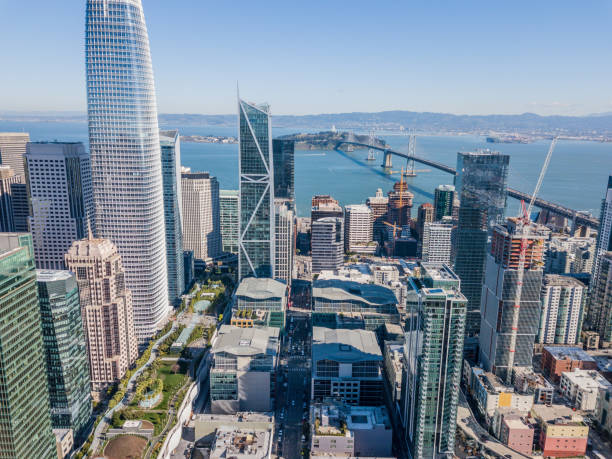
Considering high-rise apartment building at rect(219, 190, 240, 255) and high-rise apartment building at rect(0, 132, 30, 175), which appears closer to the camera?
high-rise apartment building at rect(219, 190, 240, 255)

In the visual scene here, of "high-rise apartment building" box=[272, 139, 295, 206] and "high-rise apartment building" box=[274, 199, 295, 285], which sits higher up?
"high-rise apartment building" box=[272, 139, 295, 206]

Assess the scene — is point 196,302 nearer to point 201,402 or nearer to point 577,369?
point 201,402

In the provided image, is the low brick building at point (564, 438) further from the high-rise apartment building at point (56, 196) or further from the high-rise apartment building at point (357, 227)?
the high-rise apartment building at point (357, 227)

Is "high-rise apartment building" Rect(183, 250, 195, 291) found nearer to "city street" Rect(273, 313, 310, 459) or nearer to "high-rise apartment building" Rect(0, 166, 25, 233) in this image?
"city street" Rect(273, 313, 310, 459)

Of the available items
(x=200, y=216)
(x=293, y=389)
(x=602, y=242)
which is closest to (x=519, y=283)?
(x=293, y=389)

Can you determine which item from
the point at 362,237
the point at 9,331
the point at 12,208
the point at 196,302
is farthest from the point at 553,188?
the point at 9,331

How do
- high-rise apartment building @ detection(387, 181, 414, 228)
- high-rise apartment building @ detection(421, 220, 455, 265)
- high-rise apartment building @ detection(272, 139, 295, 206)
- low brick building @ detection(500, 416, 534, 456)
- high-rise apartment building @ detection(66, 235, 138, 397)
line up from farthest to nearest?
high-rise apartment building @ detection(387, 181, 414, 228) < high-rise apartment building @ detection(272, 139, 295, 206) < high-rise apartment building @ detection(421, 220, 455, 265) < high-rise apartment building @ detection(66, 235, 138, 397) < low brick building @ detection(500, 416, 534, 456)

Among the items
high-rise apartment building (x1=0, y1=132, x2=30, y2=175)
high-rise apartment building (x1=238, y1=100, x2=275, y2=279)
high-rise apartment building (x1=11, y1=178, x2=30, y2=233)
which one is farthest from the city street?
high-rise apartment building (x1=0, y1=132, x2=30, y2=175)
